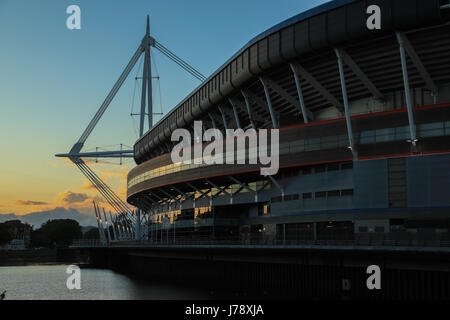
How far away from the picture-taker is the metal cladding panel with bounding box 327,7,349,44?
152 ft

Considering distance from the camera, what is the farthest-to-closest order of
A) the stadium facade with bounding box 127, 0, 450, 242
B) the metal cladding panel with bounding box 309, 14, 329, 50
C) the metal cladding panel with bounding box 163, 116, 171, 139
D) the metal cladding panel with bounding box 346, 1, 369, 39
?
the metal cladding panel with bounding box 163, 116, 171, 139 < the metal cladding panel with bounding box 309, 14, 329, 50 < the metal cladding panel with bounding box 346, 1, 369, 39 < the stadium facade with bounding box 127, 0, 450, 242

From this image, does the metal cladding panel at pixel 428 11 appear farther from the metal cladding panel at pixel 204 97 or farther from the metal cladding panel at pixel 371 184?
the metal cladding panel at pixel 204 97

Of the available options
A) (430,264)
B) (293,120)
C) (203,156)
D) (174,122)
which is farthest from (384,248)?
(174,122)

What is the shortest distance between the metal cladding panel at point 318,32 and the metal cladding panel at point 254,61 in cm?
826

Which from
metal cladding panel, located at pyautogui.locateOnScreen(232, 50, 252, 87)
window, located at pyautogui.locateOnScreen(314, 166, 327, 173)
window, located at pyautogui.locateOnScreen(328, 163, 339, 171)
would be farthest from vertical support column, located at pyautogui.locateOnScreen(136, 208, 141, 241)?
window, located at pyautogui.locateOnScreen(328, 163, 339, 171)

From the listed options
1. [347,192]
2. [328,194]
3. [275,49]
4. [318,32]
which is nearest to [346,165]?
[347,192]

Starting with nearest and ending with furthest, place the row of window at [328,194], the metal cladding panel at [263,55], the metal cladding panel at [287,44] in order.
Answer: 1. the row of window at [328,194]
2. the metal cladding panel at [287,44]
3. the metal cladding panel at [263,55]

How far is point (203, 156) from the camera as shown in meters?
66.8

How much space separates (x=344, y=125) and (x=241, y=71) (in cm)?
1470

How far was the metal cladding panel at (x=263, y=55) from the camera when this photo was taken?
54.2 metres

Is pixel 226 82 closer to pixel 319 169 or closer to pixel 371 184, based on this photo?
pixel 319 169

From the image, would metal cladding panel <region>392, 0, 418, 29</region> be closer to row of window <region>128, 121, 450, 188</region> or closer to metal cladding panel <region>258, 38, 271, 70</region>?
row of window <region>128, 121, 450, 188</region>

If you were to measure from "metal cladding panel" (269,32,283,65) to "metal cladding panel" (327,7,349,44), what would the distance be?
647cm

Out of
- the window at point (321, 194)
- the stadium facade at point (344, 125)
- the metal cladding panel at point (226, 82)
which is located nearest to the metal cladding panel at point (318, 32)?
the stadium facade at point (344, 125)
